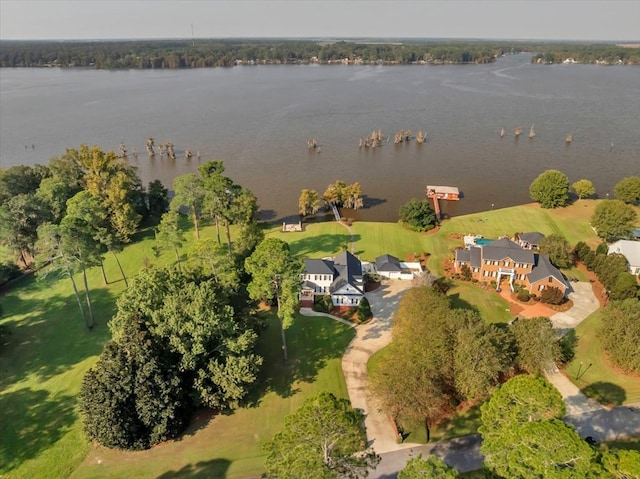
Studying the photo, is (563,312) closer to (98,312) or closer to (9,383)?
(98,312)

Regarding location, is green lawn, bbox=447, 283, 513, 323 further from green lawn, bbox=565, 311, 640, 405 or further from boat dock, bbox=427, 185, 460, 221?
boat dock, bbox=427, 185, 460, 221

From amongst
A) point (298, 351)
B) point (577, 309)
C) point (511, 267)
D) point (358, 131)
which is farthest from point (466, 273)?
point (358, 131)

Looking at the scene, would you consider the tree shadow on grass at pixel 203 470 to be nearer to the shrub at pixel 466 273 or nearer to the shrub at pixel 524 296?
the shrub at pixel 466 273

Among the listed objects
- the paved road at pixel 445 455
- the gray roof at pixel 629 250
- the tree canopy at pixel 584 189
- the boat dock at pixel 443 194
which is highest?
the tree canopy at pixel 584 189

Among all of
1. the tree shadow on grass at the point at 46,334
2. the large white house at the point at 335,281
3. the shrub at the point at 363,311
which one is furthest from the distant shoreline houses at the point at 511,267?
the tree shadow on grass at the point at 46,334

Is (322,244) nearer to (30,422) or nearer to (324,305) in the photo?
(324,305)
